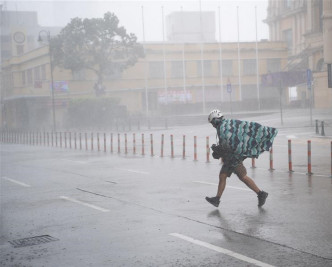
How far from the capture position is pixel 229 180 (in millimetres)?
14648

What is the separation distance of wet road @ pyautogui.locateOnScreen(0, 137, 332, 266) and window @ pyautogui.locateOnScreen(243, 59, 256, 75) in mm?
58768

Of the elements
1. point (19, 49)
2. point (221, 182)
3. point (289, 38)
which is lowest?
point (221, 182)

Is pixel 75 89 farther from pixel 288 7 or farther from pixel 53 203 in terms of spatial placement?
pixel 53 203

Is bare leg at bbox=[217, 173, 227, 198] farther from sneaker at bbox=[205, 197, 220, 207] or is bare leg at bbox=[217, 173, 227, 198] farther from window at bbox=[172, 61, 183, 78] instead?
window at bbox=[172, 61, 183, 78]

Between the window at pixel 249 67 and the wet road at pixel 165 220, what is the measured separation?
58.8 metres

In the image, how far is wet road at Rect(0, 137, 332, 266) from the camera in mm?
7164

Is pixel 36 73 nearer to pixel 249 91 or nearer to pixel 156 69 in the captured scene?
pixel 156 69

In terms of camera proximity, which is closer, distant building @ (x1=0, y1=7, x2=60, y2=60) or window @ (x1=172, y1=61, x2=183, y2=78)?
window @ (x1=172, y1=61, x2=183, y2=78)

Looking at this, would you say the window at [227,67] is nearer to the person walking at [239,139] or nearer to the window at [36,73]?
the window at [36,73]

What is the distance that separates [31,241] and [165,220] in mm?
2275

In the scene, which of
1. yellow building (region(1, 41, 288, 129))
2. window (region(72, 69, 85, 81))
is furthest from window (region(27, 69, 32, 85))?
window (region(72, 69, 85, 81))

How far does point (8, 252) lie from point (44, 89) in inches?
2712

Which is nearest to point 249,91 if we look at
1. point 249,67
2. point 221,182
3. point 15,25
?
point 249,67

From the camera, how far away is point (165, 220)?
9.52 metres
